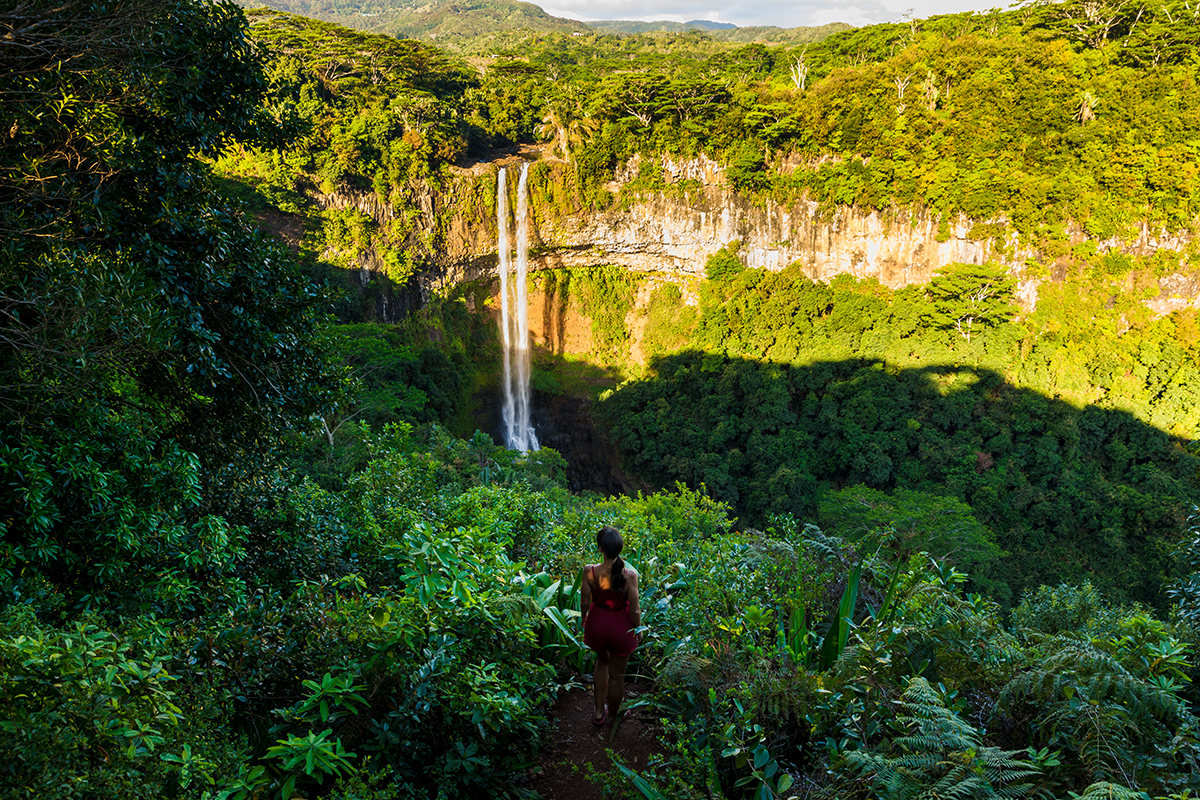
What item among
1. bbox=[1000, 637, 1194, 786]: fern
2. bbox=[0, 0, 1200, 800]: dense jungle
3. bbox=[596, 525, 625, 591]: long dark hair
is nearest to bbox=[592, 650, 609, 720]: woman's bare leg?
bbox=[0, 0, 1200, 800]: dense jungle

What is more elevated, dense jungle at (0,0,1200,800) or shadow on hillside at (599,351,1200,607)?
dense jungle at (0,0,1200,800)

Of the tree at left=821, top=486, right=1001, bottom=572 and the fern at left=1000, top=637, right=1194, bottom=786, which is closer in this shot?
the fern at left=1000, top=637, right=1194, bottom=786

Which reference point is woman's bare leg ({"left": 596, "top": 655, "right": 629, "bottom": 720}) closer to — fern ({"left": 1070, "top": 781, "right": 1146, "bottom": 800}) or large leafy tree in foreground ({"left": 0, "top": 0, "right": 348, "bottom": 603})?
fern ({"left": 1070, "top": 781, "right": 1146, "bottom": 800})

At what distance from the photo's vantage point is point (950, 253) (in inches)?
804

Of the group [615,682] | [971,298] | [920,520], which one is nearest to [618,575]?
[615,682]

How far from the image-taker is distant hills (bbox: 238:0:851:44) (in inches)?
2785

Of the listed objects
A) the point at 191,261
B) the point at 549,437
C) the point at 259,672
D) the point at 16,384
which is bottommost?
the point at 549,437

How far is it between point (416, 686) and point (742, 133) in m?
23.1

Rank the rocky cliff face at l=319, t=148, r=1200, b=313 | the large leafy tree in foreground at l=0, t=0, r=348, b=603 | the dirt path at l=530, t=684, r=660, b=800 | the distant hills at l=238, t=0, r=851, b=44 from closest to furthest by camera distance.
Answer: the dirt path at l=530, t=684, r=660, b=800 → the large leafy tree in foreground at l=0, t=0, r=348, b=603 → the rocky cliff face at l=319, t=148, r=1200, b=313 → the distant hills at l=238, t=0, r=851, b=44

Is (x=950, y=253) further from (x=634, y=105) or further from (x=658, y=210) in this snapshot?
(x=634, y=105)

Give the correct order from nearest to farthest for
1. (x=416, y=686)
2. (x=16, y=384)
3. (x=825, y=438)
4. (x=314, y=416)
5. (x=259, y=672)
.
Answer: (x=416, y=686), (x=259, y=672), (x=16, y=384), (x=314, y=416), (x=825, y=438)

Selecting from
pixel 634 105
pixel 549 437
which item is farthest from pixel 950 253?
pixel 549 437

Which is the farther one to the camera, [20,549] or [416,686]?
[20,549]

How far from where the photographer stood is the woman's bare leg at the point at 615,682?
3.05 meters
